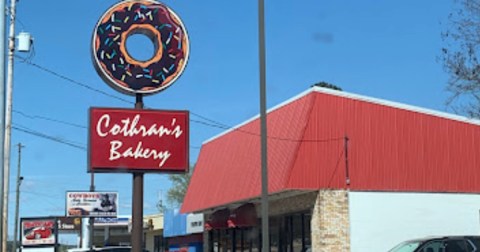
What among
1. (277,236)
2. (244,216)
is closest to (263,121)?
(277,236)

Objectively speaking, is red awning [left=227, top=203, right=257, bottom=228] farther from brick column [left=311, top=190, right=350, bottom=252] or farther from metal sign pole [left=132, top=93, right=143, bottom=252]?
metal sign pole [left=132, top=93, right=143, bottom=252]

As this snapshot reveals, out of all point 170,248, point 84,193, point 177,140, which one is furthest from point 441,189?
point 84,193

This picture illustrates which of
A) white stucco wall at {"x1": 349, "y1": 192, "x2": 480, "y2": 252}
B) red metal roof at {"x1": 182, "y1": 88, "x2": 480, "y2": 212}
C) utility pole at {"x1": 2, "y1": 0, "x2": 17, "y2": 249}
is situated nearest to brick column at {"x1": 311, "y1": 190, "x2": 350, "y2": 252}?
white stucco wall at {"x1": 349, "y1": 192, "x2": 480, "y2": 252}

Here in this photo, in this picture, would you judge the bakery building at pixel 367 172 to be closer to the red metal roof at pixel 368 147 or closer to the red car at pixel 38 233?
the red metal roof at pixel 368 147

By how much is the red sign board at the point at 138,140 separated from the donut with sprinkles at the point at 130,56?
1.97ft

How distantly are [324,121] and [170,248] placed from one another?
879 inches

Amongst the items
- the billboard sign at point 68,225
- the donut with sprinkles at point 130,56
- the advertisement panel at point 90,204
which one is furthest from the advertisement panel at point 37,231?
the donut with sprinkles at point 130,56

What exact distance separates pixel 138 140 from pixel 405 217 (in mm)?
11819

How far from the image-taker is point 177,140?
14148mm

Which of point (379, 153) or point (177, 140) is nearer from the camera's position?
point (177, 140)

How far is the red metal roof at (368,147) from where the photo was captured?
74.3ft

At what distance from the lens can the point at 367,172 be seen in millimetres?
22906

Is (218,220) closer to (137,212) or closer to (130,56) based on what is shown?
(137,212)

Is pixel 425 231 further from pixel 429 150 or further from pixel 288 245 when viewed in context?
pixel 288 245
